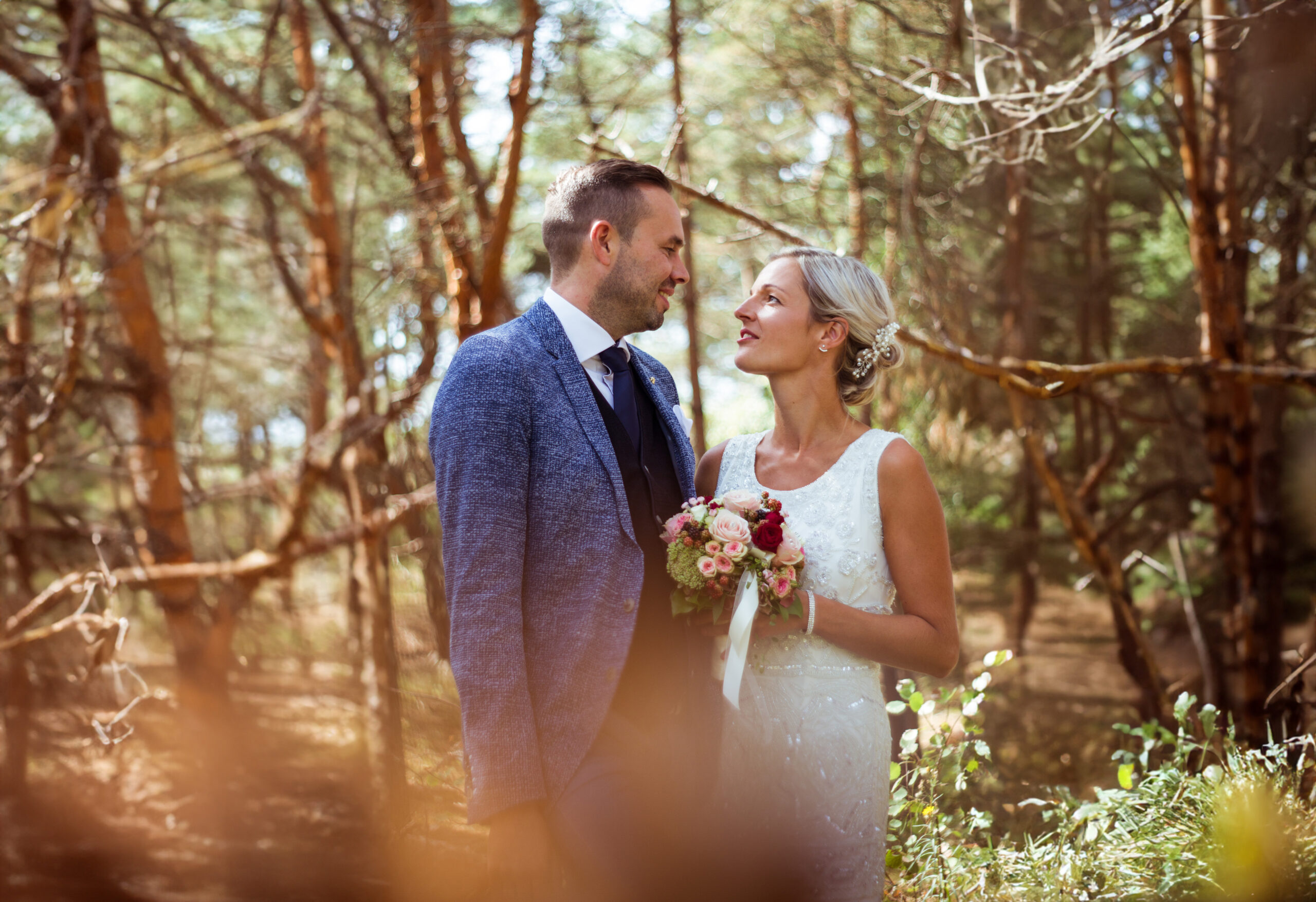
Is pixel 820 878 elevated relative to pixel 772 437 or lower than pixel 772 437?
lower

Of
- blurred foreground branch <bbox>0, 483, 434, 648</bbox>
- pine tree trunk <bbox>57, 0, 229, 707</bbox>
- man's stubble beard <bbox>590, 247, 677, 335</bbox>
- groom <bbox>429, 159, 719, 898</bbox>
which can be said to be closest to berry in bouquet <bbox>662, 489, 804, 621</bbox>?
groom <bbox>429, 159, 719, 898</bbox>

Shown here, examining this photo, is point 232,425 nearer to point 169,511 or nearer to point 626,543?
point 169,511

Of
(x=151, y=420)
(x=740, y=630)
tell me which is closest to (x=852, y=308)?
(x=740, y=630)

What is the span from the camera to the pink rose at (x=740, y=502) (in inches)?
100

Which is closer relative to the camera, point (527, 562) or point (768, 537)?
point (527, 562)

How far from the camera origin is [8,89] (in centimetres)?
948

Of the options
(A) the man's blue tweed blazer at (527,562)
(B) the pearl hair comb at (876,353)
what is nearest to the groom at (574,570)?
(A) the man's blue tweed blazer at (527,562)

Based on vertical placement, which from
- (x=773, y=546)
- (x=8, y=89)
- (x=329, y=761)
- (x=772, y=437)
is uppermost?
(x=8, y=89)

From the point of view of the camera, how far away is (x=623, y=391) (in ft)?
8.38

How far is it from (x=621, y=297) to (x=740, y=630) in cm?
93

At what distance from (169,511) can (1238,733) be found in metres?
7.73

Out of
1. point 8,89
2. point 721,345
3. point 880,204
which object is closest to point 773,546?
point 880,204

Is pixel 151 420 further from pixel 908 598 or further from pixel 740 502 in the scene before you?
pixel 908 598

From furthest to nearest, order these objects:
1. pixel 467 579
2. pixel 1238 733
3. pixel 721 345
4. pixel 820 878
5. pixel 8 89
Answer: pixel 721 345 < pixel 8 89 < pixel 1238 733 < pixel 820 878 < pixel 467 579
